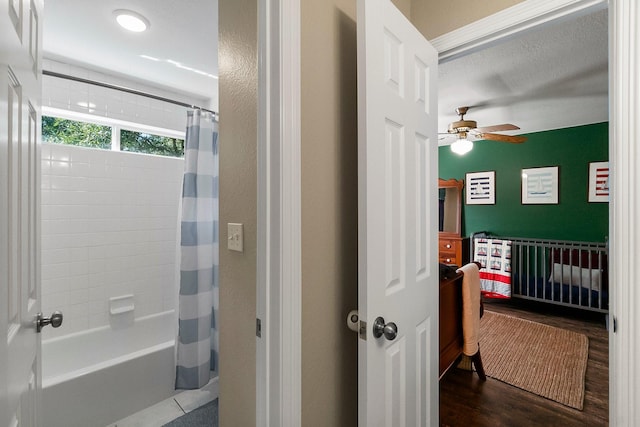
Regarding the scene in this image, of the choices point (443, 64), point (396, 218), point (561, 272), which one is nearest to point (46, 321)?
point (396, 218)

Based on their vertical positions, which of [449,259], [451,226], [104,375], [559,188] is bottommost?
[104,375]

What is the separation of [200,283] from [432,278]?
63.1 inches

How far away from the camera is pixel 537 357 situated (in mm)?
Answer: 2676

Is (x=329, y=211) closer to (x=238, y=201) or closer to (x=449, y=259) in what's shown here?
(x=238, y=201)

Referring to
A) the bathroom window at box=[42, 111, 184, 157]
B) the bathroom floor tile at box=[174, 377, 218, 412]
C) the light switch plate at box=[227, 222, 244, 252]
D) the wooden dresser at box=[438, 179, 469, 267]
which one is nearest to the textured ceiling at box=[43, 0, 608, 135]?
the bathroom window at box=[42, 111, 184, 157]

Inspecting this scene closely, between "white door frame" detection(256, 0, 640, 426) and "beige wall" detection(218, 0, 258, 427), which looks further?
"beige wall" detection(218, 0, 258, 427)

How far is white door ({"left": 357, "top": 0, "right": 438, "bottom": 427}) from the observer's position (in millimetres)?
970

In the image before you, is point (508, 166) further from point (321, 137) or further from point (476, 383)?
point (321, 137)

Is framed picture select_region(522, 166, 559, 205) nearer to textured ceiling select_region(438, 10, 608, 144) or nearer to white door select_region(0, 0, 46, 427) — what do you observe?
textured ceiling select_region(438, 10, 608, 144)

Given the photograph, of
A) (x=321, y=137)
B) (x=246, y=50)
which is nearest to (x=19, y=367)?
(x=321, y=137)

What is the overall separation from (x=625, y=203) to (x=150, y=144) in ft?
10.6

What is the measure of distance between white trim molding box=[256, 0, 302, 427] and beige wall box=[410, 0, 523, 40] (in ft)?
2.64

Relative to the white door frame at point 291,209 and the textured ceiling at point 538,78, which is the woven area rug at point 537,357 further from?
the textured ceiling at point 538,78

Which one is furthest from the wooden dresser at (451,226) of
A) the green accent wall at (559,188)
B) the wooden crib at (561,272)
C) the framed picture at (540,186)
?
the framed picture at (540,186)
